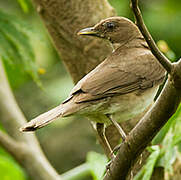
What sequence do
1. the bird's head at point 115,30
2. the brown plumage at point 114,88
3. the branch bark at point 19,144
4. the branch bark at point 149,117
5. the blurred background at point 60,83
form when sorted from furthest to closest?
1. the blurred background at point 60,83
2. the branch bark at point 19,144
3. the bird's head at point 115,30
4. the brown plumage at point 114,88
5. the branch bark at point 149,117

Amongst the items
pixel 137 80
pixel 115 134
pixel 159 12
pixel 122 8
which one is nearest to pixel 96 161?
pixel 115 134

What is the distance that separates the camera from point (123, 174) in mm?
3457

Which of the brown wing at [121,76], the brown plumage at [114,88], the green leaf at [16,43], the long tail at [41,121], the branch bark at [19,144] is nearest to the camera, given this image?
the long tail at [41,121]

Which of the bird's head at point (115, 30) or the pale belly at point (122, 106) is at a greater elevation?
the bird's head at point (115, 30)

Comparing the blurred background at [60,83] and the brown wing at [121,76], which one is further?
the blurred background at [60,83]

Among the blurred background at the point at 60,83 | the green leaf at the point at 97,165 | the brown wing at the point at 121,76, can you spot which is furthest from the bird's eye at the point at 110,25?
the blurred background at the point at 60,83

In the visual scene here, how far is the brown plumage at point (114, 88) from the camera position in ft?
12.3

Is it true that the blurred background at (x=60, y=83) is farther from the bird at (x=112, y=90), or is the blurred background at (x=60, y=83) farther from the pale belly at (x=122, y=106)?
the pale belly at (x=122, y=106)

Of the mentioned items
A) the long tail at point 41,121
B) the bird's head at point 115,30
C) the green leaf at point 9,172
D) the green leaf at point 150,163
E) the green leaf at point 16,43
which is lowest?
the green leaf at point 150,163

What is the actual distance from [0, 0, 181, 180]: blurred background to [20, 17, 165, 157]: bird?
2.88m

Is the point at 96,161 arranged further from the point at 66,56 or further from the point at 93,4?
the point at 93,4

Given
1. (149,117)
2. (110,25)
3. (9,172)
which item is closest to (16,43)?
(110,25)

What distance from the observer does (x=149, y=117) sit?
314 cm

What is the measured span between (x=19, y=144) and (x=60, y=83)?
3.05 m
